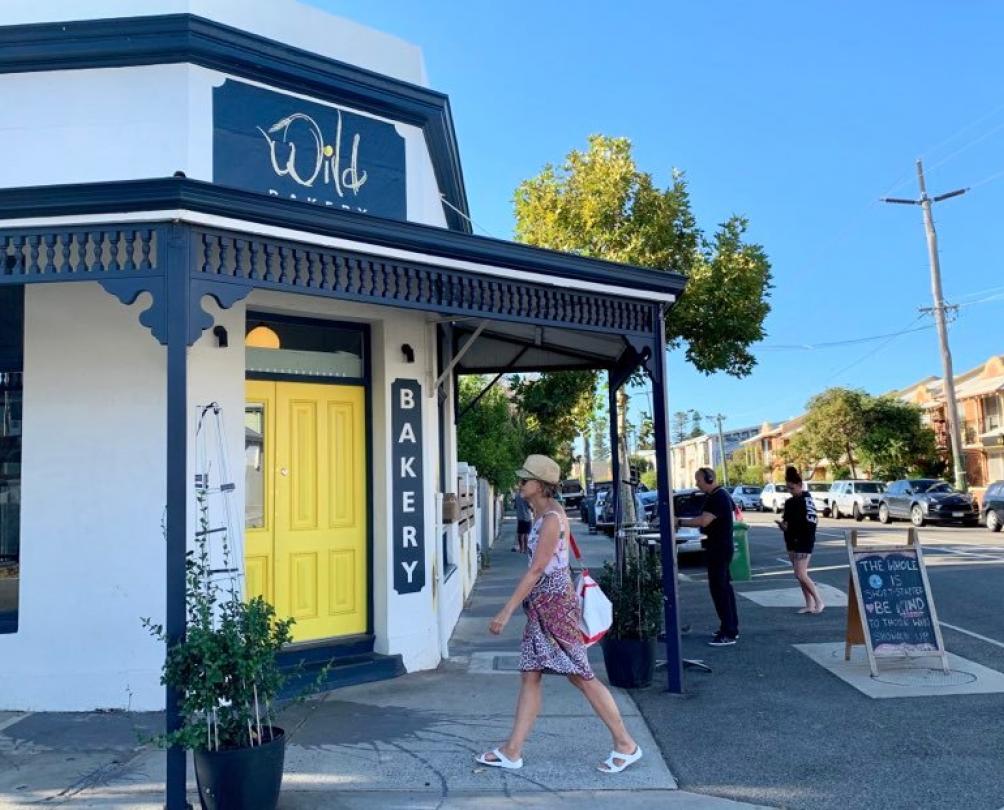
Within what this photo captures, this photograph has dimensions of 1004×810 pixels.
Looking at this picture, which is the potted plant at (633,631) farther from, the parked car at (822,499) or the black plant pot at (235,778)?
the parked car at (822,499)

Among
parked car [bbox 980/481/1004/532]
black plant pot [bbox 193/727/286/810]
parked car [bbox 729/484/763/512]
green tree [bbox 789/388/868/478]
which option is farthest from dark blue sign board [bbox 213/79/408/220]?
parked car [bbox 729/484/763/512]

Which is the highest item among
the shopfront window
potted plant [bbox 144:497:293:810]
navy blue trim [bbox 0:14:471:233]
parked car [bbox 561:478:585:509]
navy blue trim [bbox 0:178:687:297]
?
navy blue trim [bbox 0:14:471:233]

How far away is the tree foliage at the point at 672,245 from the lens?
1466 centimetres

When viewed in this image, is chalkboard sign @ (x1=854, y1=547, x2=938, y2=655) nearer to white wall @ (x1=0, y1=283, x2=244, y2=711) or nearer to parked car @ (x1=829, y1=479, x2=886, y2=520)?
white wall @ (x1=0, y1=283, x2=244, y2=711)

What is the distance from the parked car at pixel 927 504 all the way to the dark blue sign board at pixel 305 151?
25124 mm

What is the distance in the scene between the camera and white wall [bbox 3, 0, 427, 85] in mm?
6738

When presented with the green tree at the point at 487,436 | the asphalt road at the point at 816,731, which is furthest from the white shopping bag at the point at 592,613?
the green tree at the point at 487,436

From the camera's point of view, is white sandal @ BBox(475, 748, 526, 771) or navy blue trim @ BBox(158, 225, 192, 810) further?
white sandal @ BBox(475, 748, 526, 771)

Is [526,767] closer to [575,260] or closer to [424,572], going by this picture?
[424,572]

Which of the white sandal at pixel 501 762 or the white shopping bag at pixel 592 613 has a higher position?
the white shopping bag at pixel 592 613

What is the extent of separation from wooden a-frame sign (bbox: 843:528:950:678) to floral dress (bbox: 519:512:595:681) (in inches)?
139

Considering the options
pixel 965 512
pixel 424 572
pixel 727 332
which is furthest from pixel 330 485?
pixel 965 512

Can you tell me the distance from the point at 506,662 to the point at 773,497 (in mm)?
38134

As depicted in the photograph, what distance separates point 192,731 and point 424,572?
3.58 meters
